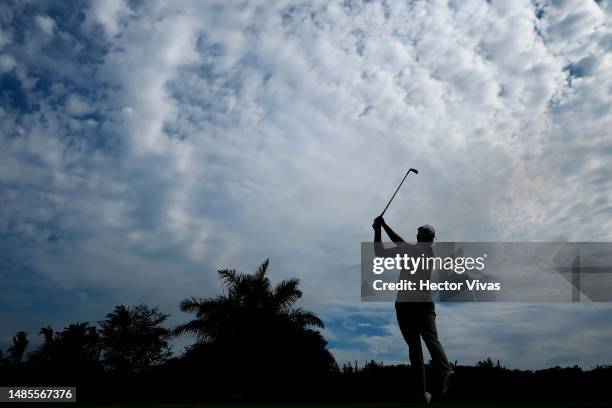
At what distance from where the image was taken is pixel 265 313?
23656mm

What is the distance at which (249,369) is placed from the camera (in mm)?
22188

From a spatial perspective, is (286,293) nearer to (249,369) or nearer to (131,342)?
(249,369)

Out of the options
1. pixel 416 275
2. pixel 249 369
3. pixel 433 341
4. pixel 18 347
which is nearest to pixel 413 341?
pixel 433 341

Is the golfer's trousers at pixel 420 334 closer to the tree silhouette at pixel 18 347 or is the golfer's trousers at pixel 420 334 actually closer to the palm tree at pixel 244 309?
the palm tree at pixel 244 309

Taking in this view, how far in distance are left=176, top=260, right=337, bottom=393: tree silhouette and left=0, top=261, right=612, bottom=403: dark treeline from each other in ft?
0.16

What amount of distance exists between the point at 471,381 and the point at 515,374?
113cm

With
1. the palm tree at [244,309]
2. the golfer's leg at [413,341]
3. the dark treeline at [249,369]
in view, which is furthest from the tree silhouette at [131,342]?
the golfer's leg at [413,341]

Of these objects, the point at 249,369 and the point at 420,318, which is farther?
the point at 249,369

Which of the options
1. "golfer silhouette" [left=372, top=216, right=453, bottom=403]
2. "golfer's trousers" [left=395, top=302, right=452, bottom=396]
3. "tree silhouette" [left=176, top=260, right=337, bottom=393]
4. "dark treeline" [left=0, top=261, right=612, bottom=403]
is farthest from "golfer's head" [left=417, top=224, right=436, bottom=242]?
"tree silhouette" [left=176, top=260, right=337, bottom=393]

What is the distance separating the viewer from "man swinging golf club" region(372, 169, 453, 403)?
17.9 ft

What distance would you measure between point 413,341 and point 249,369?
18.2m

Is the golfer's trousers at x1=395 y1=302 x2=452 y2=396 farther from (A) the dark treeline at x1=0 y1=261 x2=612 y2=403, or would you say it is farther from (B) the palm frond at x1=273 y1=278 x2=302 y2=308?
(B) the palm frond at x1=273 y1=278 x2=302 y2=308

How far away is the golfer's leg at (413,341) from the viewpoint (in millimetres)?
5570

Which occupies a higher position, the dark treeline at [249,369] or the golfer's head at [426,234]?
the golfer's head at [426,234]
